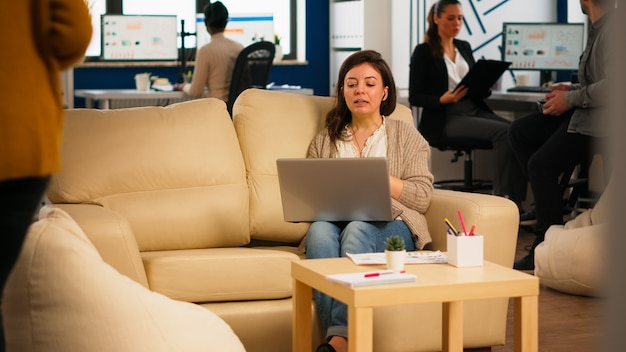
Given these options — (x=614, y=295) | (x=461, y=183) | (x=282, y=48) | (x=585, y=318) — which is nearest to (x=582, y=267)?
(x=585, y=318)

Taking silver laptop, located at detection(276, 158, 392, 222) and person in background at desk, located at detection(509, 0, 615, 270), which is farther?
person in background at desk, located at detection(509, 0, 615, 270)

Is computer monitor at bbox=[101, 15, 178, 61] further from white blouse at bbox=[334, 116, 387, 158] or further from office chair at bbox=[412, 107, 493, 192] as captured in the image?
white blouse at bbox=[334, 116, 387, 158]

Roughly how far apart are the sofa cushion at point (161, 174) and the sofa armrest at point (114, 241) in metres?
0.41

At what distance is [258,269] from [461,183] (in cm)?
423

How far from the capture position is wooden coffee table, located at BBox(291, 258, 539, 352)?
2.29 metres

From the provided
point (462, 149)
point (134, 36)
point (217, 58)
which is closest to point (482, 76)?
point (462, 149)

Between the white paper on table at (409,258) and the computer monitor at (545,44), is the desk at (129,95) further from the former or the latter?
the white paper on table at (409,258)

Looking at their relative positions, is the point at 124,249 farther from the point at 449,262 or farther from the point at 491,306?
the point at 491,306

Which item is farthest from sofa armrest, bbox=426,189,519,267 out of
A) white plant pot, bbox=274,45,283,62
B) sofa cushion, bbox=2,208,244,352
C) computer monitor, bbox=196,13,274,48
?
white plant pot, bbox=274,45,283,62

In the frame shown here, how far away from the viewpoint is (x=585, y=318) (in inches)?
148

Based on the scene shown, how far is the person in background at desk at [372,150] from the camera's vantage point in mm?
3049

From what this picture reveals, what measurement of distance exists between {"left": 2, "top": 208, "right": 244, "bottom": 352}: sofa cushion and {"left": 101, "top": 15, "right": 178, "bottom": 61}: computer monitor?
18.0 ft

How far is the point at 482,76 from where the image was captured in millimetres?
5676

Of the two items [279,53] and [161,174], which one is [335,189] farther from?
[279,53]
